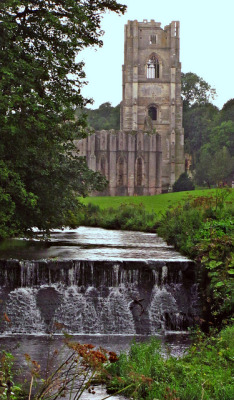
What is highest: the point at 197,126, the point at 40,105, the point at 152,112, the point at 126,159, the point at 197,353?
the point at 152,112

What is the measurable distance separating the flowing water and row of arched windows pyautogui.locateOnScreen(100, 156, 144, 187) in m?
54.0

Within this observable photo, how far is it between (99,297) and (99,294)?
112 mm

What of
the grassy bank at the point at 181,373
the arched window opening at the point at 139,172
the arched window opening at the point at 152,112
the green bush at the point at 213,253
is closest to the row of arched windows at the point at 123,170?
the arched window opening at the point at 139,172

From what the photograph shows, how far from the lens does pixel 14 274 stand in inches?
629

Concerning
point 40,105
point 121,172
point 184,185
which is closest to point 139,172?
point 121,172

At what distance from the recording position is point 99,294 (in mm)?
15734

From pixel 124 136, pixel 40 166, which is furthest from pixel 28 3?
pixel 124 136

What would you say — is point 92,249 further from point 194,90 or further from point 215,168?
point 194,90

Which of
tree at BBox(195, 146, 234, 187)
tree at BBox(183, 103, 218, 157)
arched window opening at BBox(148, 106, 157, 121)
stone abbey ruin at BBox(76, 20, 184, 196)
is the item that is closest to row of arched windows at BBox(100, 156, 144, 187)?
tree at BBox(195, 146, 234, 187)

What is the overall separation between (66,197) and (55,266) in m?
2.88

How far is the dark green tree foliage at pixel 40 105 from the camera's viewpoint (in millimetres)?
15562

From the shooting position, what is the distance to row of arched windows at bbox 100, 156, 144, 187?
71.1m

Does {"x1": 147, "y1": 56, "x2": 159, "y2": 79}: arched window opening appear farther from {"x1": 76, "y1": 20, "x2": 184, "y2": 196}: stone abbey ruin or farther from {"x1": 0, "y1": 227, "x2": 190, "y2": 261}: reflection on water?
{"x1": 0, "y1": 227, "x2": 190, "y2": 261}: reflection on water

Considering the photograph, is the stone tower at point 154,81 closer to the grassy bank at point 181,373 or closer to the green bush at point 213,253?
the green bush at point 213,253
